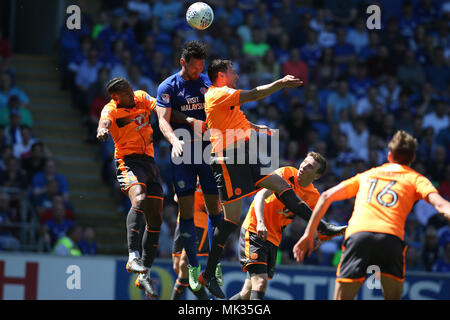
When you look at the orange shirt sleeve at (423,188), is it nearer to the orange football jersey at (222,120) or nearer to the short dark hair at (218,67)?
the orange football jersey at (222,120)

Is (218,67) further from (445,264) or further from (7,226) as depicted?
(445,264)

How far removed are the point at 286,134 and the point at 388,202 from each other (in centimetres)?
891

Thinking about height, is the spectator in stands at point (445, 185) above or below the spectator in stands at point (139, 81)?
below

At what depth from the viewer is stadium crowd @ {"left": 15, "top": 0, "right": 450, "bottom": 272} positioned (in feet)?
50.1

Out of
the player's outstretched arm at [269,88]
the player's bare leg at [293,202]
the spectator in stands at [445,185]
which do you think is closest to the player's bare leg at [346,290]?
the player's bare leg at [293,202]

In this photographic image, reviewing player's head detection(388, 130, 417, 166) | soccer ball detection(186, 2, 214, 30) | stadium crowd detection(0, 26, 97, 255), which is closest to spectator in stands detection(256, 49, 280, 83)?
stadium crowd detection(0, 26, 97, 255)

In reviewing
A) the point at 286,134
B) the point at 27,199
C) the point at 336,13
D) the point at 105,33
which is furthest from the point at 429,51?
the point at 27,199

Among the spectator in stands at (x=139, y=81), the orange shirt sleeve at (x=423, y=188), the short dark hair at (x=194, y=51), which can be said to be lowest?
the orange shirt sleeve at (x=423, y=188)

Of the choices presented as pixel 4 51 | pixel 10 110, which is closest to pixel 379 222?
pixel 10 110

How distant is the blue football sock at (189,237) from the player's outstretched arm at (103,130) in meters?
Answer: 1.54

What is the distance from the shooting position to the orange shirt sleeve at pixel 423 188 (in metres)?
7.12

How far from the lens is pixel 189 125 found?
31.4 feet

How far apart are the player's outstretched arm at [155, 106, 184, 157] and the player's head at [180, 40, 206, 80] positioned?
20.3 inches

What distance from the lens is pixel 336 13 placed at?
1936cm
